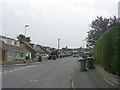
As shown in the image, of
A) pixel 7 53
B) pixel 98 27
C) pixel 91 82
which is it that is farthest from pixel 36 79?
pixel 7 53

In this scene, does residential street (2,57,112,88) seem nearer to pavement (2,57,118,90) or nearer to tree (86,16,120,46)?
pavement (2,57,118,90)

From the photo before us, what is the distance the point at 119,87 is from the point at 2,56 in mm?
53472

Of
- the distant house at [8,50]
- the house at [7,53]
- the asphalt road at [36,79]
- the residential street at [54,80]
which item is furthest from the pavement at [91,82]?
the distant house at [8,50]

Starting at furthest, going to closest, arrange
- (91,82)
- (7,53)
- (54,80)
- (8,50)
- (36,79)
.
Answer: (7,53), (8,50), (36,79), (54,80), (91,82)

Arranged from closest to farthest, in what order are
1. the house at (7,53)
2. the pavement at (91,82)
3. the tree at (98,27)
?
the pavement at (91,82) → the tree at (98,27) → the house at (7,53)

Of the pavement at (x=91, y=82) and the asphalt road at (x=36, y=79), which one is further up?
the pavement at (x=91, y=82)

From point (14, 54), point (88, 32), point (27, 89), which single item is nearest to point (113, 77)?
point (27, 89)

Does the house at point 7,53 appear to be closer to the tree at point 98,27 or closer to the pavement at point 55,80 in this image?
the tree at point 98,27

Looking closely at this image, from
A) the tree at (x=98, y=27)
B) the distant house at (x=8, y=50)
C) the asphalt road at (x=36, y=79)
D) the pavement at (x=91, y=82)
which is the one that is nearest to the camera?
the pavement at (x=91, y=82)

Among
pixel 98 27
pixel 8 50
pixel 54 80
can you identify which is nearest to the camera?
→ pixel 54 80

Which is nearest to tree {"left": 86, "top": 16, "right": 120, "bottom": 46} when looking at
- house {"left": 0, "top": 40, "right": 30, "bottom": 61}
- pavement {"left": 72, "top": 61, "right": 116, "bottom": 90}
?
house {"left": 0, "top": 40, "right": 30, "bottom": 61}

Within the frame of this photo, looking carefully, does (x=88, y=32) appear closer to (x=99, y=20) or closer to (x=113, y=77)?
(x=99, y=20)

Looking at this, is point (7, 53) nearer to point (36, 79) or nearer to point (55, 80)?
point (36, 79)

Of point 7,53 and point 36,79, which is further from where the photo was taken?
point 7,53
